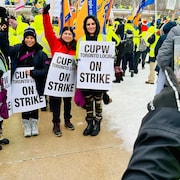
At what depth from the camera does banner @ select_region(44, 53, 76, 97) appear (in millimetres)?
4324

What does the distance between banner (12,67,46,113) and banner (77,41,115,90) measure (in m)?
0.71

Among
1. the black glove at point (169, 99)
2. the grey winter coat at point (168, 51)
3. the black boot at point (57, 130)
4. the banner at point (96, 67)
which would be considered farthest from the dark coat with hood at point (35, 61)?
the black glove at point (169, 99)

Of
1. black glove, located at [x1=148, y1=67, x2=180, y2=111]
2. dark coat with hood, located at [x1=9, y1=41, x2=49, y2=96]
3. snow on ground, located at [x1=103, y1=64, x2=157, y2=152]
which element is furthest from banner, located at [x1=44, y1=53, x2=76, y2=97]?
black glove, located at [x1=148, y1=67, x2=180, y2=111]

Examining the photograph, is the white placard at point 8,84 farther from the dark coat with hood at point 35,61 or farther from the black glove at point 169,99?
the black glove at point 169,99

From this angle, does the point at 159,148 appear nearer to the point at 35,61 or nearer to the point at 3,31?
the point at 3,31

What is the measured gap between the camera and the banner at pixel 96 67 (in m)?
4.30

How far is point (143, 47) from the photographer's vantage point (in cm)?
1016

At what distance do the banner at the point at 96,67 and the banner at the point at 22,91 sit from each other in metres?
0.71

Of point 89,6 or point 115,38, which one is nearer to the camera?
point 89,6

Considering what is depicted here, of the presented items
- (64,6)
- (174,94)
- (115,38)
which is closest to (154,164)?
(174,94)

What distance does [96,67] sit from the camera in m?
4.34

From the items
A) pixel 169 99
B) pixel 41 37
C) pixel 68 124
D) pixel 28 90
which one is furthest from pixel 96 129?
pixel 169 99

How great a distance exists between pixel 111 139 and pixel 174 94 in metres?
3.53

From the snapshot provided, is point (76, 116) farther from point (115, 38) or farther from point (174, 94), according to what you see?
point (174, 94)
